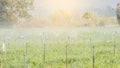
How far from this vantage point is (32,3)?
66.2 m

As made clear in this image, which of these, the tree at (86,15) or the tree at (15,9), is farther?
the tree at (86,15)

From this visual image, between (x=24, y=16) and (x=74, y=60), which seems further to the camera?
(x=24, y=16)

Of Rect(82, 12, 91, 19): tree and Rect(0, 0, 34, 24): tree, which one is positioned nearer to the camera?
Rect(0, 0, 34, 24): tree

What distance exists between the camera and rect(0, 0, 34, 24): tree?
214 feet

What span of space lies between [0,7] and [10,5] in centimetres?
162

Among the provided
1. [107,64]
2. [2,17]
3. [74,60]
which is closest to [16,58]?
[74,60]

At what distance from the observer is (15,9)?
66.6 m

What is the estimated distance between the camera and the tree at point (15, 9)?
65287mm

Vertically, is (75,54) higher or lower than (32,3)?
lower

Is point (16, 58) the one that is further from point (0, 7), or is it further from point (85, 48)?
point (0, 7)

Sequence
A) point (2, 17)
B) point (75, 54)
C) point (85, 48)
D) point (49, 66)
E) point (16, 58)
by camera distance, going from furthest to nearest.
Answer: point (2, 17) → point (85, 48) → point (75, 54) → point (16, 58) → point (49, 66)

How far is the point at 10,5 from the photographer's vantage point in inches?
2623

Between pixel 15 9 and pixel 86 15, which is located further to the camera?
pixel 86 15

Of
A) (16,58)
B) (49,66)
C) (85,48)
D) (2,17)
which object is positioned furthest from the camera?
(2,17)
